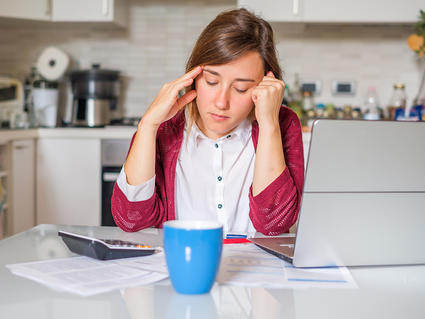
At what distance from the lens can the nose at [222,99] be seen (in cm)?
122

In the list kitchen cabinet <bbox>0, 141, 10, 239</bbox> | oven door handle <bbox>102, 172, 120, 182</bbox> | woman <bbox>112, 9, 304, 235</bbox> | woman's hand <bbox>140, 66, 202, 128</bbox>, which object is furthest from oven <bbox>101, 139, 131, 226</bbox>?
woman's hand <bbox>140, 66, 202, 128</bbox>

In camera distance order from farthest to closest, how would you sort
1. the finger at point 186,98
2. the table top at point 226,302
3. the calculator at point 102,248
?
1. the finger at point 186,98
2. the calculator at point 102,248
3. the table top at point 226,302

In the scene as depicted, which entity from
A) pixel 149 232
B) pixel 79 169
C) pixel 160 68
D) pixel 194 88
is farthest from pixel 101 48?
pixel 149 232

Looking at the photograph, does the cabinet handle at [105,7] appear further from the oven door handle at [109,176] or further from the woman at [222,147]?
the woman at [222,147]

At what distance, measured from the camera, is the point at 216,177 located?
55.0 inches

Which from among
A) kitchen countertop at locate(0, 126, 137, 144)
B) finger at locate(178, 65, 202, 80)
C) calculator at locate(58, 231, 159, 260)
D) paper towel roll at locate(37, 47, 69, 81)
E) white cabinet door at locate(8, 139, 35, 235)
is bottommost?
white cabinet door at locate(8, 139, 35, 235)

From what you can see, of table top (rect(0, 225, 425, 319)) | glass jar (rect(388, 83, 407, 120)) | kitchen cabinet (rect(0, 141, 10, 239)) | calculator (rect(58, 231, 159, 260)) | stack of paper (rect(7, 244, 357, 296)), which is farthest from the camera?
glass jar (rect(388, 83, 407, 120))

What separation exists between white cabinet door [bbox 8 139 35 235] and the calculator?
2.04 m

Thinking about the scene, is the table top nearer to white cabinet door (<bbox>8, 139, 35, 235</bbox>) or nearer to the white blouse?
the white blouse

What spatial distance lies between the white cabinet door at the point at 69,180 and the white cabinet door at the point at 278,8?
48.1 inches

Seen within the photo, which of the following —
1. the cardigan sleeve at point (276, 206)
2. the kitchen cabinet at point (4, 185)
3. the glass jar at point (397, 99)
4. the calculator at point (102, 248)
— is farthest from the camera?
the glass jar at point (397, 99)

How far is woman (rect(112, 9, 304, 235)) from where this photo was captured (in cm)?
118

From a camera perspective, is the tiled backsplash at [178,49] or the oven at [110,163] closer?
the oven at [110,163]

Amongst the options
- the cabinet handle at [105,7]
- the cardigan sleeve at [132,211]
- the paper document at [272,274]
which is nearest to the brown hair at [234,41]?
the cardigan sleeve at [132,211]
